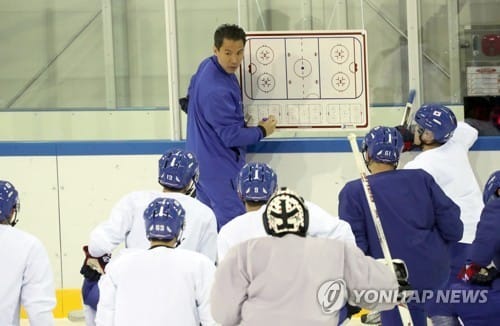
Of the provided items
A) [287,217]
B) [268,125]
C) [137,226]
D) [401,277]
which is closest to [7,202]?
[137,226]

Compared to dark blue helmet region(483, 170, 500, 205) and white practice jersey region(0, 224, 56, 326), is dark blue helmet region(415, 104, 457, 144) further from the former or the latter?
white practice jersey region(0, 224, 56, 326)

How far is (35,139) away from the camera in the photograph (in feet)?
24.8

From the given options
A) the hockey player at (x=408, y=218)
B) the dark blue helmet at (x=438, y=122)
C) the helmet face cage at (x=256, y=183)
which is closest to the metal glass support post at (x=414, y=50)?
the dark blue helmet at (x=438, y=122)

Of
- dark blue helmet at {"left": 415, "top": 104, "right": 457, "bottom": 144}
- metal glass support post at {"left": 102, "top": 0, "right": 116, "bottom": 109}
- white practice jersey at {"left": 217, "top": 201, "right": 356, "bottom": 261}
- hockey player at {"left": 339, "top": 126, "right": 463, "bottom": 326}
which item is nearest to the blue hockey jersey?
hockey player at {"left": 339, "top": 126, "right": 463, "bottom": 326}

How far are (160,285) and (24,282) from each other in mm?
654

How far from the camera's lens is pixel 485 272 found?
502 cm

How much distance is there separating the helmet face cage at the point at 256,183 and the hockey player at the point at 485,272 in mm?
831

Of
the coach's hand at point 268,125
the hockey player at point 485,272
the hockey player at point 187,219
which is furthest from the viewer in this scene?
the coach's hand at point 268,125

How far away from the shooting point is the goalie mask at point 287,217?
3961 mm

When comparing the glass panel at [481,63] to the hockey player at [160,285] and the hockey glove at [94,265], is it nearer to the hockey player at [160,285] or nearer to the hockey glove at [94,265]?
the hockey glove at [94,265]

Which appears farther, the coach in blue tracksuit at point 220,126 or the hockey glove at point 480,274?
the coach in blue tracksuit at point 220,126

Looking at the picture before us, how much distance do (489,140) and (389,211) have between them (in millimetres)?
2053

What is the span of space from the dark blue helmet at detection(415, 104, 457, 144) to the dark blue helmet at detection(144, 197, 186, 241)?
2110 mm

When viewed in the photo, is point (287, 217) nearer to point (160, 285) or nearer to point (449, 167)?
point (160, 285)
